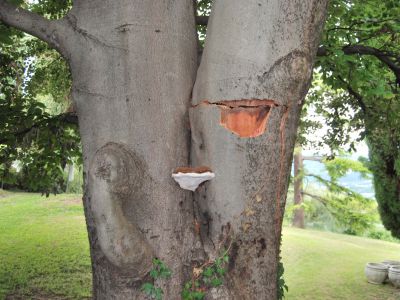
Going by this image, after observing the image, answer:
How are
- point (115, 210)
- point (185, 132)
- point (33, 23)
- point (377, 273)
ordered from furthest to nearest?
point (377, 273) < point (33, 23) < point (185, 132) < point (115, 210)

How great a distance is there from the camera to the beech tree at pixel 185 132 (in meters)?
1.95

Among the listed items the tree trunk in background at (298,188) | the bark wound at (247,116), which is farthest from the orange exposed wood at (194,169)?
the tree trunk in background at (298,188)

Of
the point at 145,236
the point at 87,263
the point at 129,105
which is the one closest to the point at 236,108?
the point at 129,105

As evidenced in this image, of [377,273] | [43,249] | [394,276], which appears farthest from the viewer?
[43,249]

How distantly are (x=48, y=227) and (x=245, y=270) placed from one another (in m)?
9.53

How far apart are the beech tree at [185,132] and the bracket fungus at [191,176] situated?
5 centimetres

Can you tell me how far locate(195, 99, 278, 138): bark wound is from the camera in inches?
77.6

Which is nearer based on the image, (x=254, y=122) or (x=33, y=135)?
(x=254, y=122)

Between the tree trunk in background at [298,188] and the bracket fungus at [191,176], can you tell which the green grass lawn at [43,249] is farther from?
the tree trunk in background at [298,188]

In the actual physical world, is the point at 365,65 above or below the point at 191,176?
above

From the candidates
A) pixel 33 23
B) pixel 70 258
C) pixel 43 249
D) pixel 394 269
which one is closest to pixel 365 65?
pixel 33 23

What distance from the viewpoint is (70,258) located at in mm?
8383

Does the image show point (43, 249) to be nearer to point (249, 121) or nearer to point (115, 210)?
point (115, 210)

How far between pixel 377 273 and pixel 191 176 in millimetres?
7647
